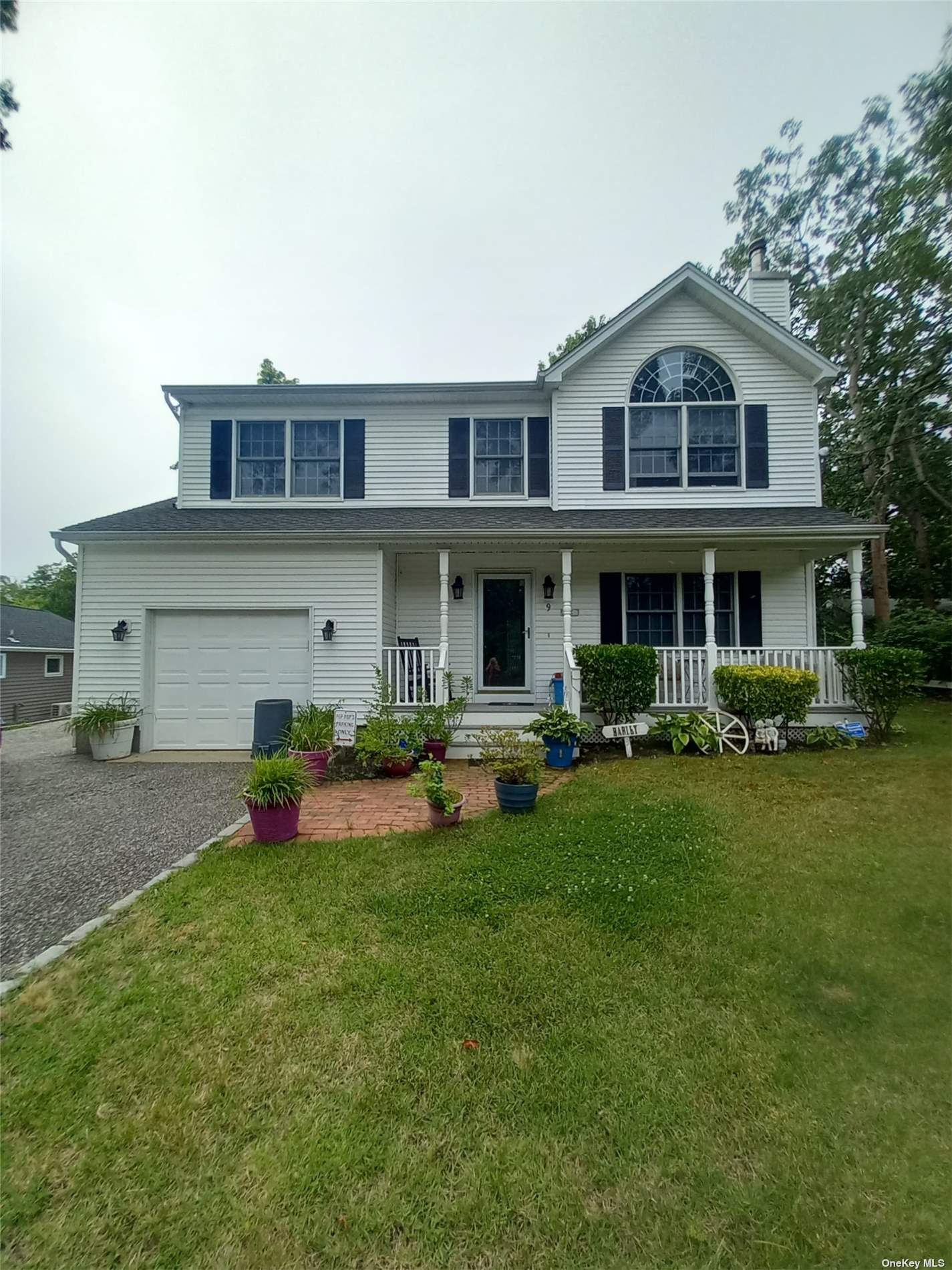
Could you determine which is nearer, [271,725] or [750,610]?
[271,725]

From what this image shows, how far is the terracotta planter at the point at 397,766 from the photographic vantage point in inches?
268

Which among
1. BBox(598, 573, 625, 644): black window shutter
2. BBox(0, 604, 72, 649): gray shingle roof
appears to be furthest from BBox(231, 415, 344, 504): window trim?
BBox(0, 604, 72, 649): gray shingle roof

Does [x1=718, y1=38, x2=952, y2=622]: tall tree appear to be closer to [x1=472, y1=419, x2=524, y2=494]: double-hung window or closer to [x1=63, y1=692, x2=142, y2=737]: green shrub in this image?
[x1=472, y1=419, x2=524, y2=494]: double-hung window

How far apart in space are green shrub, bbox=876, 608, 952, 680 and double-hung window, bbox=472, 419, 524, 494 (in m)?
10.3

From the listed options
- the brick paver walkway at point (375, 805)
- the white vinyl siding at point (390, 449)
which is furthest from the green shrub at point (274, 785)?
the white vinyl siding at point (390, 449)

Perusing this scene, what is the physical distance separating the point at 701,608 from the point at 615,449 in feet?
10.7

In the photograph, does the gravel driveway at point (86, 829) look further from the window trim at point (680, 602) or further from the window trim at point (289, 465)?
the window trim at point (680, 602)

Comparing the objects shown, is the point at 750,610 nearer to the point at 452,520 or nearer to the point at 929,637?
the point at 452,520

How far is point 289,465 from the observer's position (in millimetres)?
9992

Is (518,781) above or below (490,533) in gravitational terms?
below

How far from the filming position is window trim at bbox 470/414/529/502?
9.80 meters

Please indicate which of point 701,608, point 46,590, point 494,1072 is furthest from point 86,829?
point 46,590

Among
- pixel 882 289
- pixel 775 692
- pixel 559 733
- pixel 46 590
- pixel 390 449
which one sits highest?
pixel 882 289

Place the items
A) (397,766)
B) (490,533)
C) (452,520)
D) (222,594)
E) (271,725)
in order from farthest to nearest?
(452,520)
(222,594)
(490,533)
(271,725)
(397,766)
